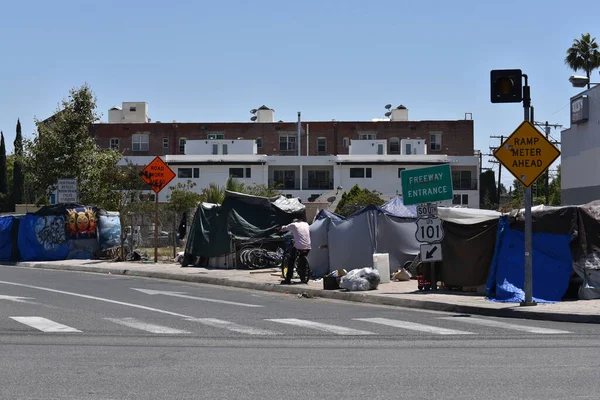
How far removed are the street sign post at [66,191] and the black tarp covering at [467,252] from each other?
1954 cm

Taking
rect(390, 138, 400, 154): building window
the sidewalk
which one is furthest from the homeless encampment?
rect(390, 138, 400, 154): building window

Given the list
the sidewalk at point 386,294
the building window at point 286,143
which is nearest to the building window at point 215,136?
the building window at point 286,143

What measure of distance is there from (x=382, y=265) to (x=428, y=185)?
299 cm

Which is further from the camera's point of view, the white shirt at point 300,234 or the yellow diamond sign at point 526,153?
the white shirt at point 300,234

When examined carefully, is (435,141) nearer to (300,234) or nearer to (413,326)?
(300,234)

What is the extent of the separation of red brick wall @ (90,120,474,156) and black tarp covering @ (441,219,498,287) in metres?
64.0

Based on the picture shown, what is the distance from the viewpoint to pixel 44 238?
112ft

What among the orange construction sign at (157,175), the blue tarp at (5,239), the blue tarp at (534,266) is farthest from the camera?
the blue tarp at (5,239)

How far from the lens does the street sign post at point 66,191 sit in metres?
34.1

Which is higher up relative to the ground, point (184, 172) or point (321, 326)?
point (184, 172)

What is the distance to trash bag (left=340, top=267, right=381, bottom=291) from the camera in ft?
64.1

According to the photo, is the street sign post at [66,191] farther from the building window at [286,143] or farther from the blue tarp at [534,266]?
the building window at [286,143]

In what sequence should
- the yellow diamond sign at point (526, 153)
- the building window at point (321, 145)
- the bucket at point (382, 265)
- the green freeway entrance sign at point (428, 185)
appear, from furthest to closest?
the building window at point (321, 145), the bucket at point (382, 265), the green freeway entrance sign at point (428, 185), the yellow diamond sign at point (526, 153)

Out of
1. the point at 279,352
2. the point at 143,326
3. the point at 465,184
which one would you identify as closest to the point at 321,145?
the point at 465,184
